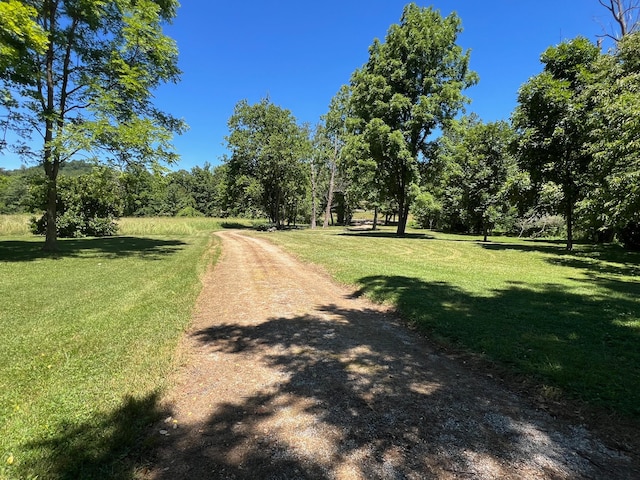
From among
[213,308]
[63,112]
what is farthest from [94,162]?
[213,308]

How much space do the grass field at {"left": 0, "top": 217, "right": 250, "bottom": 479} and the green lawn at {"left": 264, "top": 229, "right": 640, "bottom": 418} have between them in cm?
451

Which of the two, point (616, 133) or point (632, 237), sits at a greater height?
point (616, 133)

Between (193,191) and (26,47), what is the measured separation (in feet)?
301

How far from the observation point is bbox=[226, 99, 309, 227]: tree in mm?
37375

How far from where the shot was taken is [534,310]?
7.12m

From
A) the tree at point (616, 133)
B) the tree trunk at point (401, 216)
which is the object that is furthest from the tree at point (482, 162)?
the tree at point (616, 133)

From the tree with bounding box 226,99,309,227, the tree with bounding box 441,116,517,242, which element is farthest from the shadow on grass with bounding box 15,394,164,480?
the tree with bounding box 226,99,309,227

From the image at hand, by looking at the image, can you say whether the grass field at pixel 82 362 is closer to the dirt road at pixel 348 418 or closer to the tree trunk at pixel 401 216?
the dirt road at pixel 348 418

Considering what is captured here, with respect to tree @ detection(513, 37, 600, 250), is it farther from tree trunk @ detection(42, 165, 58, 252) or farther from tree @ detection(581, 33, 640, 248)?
tree trunk @ detection(42, 165, 58, 252)

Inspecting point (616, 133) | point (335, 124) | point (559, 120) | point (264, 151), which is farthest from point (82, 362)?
point (335, 124)

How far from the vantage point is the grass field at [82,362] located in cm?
281

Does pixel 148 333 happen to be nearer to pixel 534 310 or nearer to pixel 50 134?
pixel 534 310

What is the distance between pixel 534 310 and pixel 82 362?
817 cm

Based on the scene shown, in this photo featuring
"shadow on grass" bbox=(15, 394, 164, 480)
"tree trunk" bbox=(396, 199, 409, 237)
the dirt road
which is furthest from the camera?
"tree trunk" bbox=(396, 199, 409, 237)
